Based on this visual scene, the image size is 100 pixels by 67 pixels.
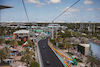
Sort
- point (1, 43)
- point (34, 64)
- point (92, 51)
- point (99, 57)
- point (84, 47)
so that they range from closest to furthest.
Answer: point (34, 64) < point (99, 57) < point (92, 51) < point (84, 47) < point (1, 43)

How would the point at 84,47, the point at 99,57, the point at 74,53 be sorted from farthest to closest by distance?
the point at 74,53 → the point at 84,47 → the point at 99,57

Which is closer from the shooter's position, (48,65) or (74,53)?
(48,65)

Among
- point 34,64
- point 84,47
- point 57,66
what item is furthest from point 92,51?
point 34,64

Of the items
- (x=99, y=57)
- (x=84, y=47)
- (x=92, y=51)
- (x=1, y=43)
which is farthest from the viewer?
(x=1, y=43)

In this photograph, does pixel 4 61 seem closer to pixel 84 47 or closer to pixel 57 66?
pixel 57 66

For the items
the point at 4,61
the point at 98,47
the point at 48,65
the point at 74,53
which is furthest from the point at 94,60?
the point at 4,61

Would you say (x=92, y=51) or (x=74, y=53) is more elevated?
(x=92, y=51)

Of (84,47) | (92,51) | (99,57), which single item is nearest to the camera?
(99,57)

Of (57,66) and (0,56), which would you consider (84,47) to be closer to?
(57,66)

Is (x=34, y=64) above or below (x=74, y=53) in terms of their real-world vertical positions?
above
